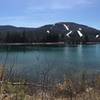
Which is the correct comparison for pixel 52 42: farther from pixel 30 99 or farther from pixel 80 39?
pixel 30 99

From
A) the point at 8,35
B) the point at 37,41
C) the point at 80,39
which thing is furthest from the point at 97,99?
the point at 80,39

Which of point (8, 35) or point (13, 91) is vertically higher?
point (8, 35)

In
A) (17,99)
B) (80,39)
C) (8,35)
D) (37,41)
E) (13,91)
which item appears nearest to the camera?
(17,99)

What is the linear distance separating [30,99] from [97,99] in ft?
3.59

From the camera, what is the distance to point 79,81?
30.4 ft

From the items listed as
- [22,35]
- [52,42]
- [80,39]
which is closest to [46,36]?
[52,42]

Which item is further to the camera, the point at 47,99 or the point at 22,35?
the point at 22,35

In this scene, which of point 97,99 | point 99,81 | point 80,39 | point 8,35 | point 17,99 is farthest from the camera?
point 80,39

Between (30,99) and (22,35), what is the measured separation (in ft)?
436

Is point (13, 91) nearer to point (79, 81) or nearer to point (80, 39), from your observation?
point (79, 81)

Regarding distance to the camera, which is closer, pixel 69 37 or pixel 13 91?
pixel 13 91

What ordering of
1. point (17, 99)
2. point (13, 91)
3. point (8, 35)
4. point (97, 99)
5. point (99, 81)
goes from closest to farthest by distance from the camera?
1. point (17, 99)
2. point (97, 99)
3. point (13, 91)
4. point (99, 81)
5. point (8, 35)

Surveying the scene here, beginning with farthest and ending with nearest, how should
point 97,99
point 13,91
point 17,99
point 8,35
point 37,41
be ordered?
point 37,41
point 8,35
point 13,91
point 97,99
point 17,99

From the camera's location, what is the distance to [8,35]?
131 metres
